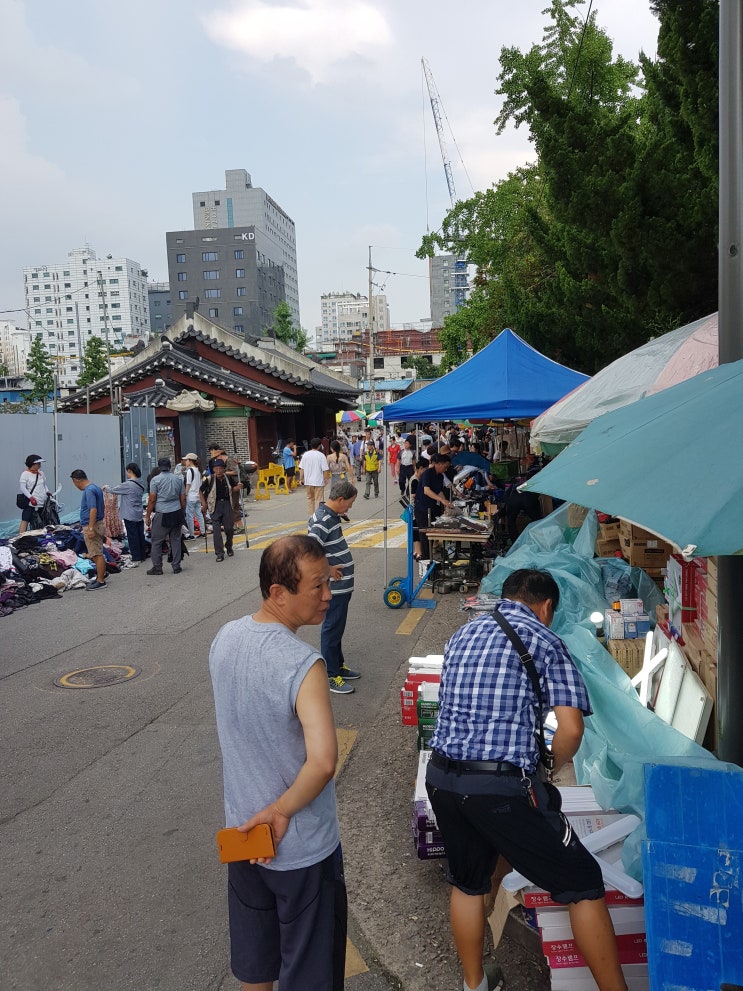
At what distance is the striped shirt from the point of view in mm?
6137

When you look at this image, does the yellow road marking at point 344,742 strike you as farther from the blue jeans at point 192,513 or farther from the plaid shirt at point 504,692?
the blue jeans at point 192,513

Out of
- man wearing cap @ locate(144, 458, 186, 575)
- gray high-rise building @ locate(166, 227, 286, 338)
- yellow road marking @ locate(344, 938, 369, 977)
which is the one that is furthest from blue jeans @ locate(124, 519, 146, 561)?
gray high-rise building @ locate(166, 227, 286, 338)

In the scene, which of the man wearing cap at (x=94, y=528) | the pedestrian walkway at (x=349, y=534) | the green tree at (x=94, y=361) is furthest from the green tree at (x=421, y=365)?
the man wearing cap at (x=94, y=528)

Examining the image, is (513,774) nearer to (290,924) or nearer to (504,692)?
(504,692)

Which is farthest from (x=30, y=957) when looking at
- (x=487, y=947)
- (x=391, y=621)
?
(x=391, y=621)

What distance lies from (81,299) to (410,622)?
5647 inches

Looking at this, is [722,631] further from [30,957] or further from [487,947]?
[30,957]

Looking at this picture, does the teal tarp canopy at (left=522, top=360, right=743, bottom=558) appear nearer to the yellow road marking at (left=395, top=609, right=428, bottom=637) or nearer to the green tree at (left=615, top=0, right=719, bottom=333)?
the green tree at (left=615, top=0, right=719, bottom=333)

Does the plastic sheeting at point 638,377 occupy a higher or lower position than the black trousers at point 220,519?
higher

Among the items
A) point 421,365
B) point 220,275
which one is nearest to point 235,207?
point 220,275

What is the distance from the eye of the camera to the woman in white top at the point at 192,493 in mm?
15766

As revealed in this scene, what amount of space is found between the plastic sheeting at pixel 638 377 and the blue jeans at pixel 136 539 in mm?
8004

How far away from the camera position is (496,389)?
31.1 feet

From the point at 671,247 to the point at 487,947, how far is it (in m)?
6.00
